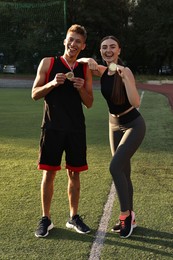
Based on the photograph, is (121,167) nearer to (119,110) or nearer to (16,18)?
(119,110)

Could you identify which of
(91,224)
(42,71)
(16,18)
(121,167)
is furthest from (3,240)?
(16,18)

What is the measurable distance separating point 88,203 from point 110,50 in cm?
198

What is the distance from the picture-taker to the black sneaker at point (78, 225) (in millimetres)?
3777

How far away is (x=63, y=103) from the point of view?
3.55 meters

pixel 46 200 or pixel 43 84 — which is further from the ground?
pixel 43 84

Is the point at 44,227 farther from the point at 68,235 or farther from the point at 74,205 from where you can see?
the point at 74,205

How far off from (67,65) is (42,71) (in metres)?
0.25

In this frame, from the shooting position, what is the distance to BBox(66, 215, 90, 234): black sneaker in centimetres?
378

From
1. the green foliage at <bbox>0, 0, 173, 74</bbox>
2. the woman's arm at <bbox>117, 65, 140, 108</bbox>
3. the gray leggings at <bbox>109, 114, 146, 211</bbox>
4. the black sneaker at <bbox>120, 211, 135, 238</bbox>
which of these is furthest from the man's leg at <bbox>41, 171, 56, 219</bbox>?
the green foliage at <bbox>0, 0, 173, 74</bbox>

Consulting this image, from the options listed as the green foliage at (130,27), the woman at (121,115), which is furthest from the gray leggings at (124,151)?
the green foliage at (130,27)

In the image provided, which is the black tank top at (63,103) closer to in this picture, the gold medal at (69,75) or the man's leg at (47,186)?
the gold medal at (69,75)

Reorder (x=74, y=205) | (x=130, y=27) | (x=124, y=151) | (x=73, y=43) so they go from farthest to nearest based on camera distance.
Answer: (x=130, y=27)
(x=74, y=205)
(x=124, y=151)
(x=73, y=43)

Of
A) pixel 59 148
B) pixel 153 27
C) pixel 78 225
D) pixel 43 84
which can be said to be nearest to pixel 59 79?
pixel 43 84

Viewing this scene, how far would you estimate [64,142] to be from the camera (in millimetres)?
3684
